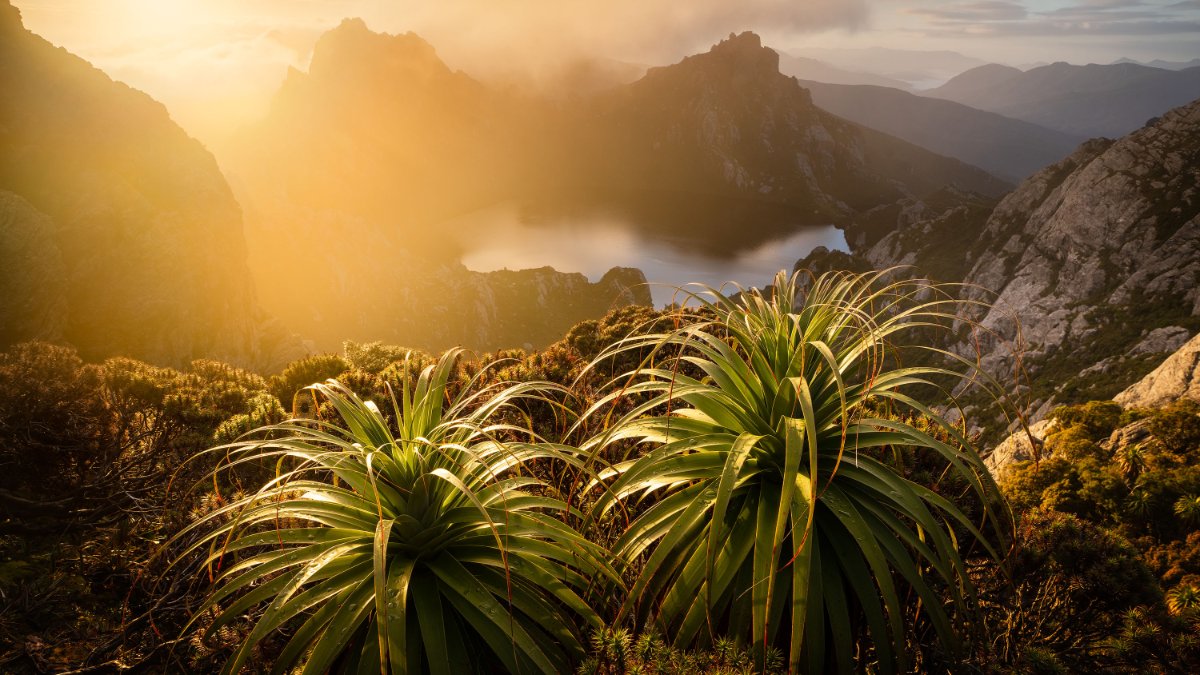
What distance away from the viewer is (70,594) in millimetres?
3930

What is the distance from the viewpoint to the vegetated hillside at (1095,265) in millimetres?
66062

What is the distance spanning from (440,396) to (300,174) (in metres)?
187

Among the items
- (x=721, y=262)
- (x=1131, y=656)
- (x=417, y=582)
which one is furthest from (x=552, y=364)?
(x=721, y=262)

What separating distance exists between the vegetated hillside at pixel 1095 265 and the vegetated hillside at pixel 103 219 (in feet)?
268

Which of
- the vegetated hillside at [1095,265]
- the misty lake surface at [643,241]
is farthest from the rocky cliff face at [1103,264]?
the misty lake surface at [643,241]

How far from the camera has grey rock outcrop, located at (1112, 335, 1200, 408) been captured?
1772 centimetres

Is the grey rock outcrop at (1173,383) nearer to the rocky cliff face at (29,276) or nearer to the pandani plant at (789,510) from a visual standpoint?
the pandani plant at (789,510)

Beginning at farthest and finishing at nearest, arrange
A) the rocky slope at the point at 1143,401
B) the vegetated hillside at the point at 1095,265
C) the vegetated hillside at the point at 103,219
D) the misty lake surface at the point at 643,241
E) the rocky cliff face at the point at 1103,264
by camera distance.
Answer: the misty lake surface at the point at 643,241 < the rocky cliff face at the point at 1103,264 < the vegetated hillside at the point at 1095,265 < the vegetated hillside at the point at 103,219 < the rocky slope at the point at 1143,401

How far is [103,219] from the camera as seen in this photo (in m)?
48.0

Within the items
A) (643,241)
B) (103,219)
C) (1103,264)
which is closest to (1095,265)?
(1103,264)

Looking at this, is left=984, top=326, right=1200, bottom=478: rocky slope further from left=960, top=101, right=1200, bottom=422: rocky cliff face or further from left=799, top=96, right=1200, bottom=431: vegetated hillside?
left=960, top=101, right=1200, bottom=422: rocky cliff face

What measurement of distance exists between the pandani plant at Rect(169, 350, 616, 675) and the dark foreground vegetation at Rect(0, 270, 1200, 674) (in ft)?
0.05

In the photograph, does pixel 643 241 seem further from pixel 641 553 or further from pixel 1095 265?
pixel 641 553

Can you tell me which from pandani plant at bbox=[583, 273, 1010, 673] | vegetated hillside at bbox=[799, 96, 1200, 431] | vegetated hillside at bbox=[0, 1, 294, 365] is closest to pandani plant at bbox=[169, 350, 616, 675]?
pandani plant at bbox=[583, 273, 1010, 673]
